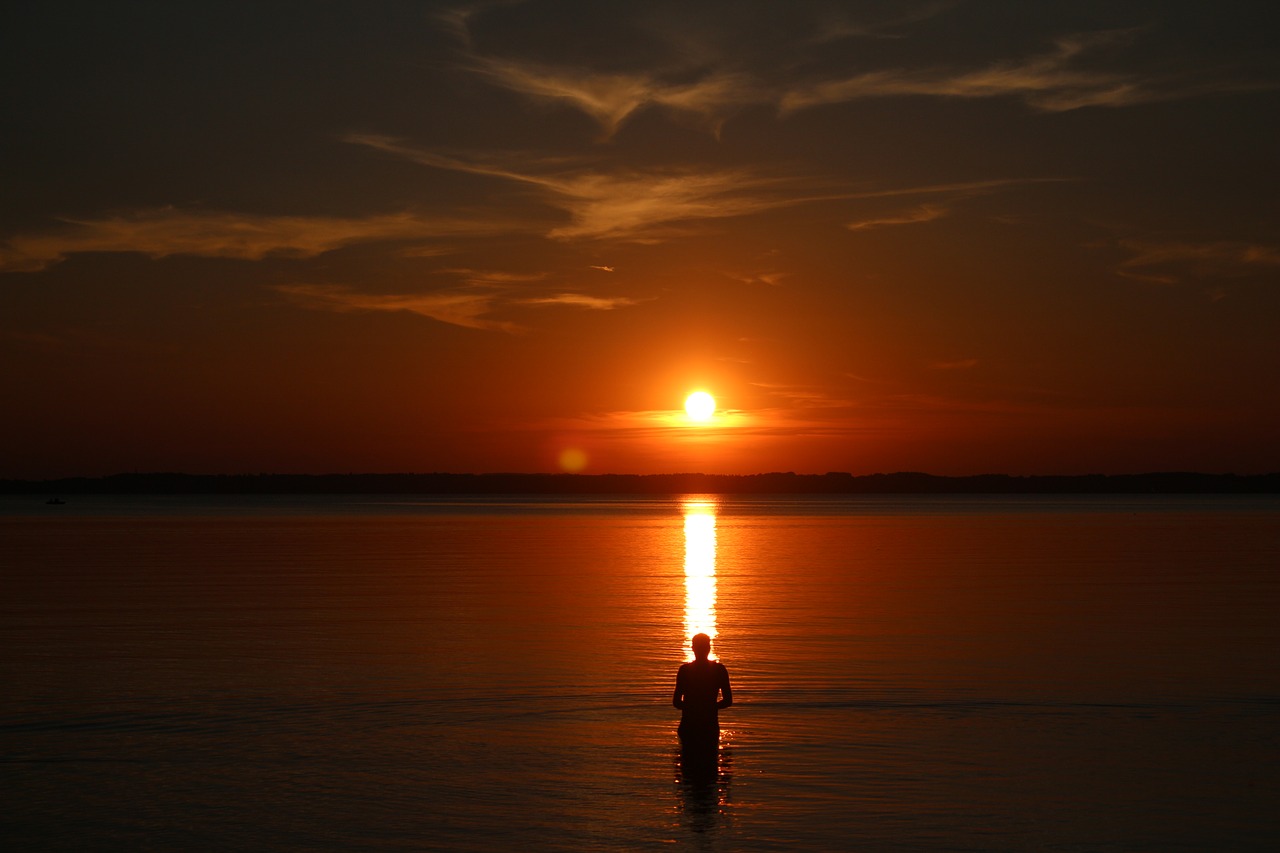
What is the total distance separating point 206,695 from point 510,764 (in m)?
8.87

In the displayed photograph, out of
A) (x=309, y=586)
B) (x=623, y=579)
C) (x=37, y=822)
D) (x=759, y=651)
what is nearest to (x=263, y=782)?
(x=37, y=822)

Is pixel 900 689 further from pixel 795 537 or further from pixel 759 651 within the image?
pixel 795 537

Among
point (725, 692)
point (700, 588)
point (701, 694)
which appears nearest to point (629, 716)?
point (725, 692)

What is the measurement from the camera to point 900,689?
26344 millimetres

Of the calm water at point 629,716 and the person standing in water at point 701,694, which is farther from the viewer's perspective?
the person standing in water at point 701,694

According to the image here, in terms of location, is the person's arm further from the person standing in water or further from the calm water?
the calm water

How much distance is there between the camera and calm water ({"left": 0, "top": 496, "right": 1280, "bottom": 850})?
16594mm

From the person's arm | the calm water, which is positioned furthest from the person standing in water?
the calm water

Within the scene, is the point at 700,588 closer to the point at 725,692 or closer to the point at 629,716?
the point at 629,716

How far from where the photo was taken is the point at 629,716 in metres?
23.6

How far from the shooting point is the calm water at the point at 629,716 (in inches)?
653

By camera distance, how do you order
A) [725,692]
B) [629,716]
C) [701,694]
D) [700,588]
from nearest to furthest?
[701,694], [725,692], [629,716], [700,588]

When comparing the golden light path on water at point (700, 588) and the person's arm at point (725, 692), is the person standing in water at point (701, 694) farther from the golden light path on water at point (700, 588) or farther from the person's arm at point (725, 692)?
the golden light path on water at point (700, 588)

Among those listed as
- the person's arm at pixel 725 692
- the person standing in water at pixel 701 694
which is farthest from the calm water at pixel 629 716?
the person's arm at pixel 725 692
